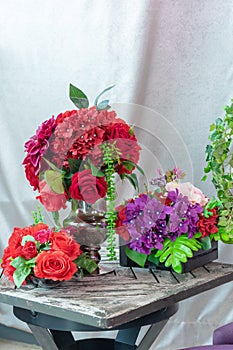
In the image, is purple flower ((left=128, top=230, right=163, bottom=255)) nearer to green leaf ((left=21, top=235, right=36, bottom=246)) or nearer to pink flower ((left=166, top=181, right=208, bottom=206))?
pink flower ((left=166, top=181, right=208, bottom=206))

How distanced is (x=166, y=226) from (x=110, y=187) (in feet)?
0.66

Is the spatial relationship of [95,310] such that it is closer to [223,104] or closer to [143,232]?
[143,232]

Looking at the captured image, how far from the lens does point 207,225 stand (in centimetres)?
172

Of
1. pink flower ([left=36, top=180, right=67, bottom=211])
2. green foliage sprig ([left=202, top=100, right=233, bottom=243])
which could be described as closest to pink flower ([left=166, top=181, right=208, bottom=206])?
green foliage sprig ([left=202, top=100, right=233, bottom=243])

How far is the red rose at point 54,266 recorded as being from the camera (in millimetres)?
1472

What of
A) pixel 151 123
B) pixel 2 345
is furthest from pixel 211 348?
pixel 2 345

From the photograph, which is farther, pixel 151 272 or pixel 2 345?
pixel 2 345

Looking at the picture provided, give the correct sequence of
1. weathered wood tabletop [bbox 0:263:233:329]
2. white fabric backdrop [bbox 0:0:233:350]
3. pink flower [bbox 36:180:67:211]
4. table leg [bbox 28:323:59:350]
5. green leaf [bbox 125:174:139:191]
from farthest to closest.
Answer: white fabric backdrop [bbox 0:0:233:350] → green leaf [bbox 125:174:139:191] → pink flower [bbox 36:180:67:211] → table leg [bbox 28:323:59:350] → weathered wood tabletop [bbox 0:263:233:329]

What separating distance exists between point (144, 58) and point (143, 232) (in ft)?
3.64

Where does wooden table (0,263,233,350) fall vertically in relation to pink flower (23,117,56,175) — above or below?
below

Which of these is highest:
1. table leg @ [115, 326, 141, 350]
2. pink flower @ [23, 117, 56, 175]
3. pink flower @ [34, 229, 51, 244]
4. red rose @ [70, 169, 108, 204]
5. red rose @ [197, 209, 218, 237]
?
pink flower @ [23, 117, 56, 175]

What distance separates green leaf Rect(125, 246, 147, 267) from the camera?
5.61 ft

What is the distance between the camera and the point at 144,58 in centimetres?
253

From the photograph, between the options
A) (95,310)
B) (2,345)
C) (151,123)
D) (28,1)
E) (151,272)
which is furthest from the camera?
(2,345)
